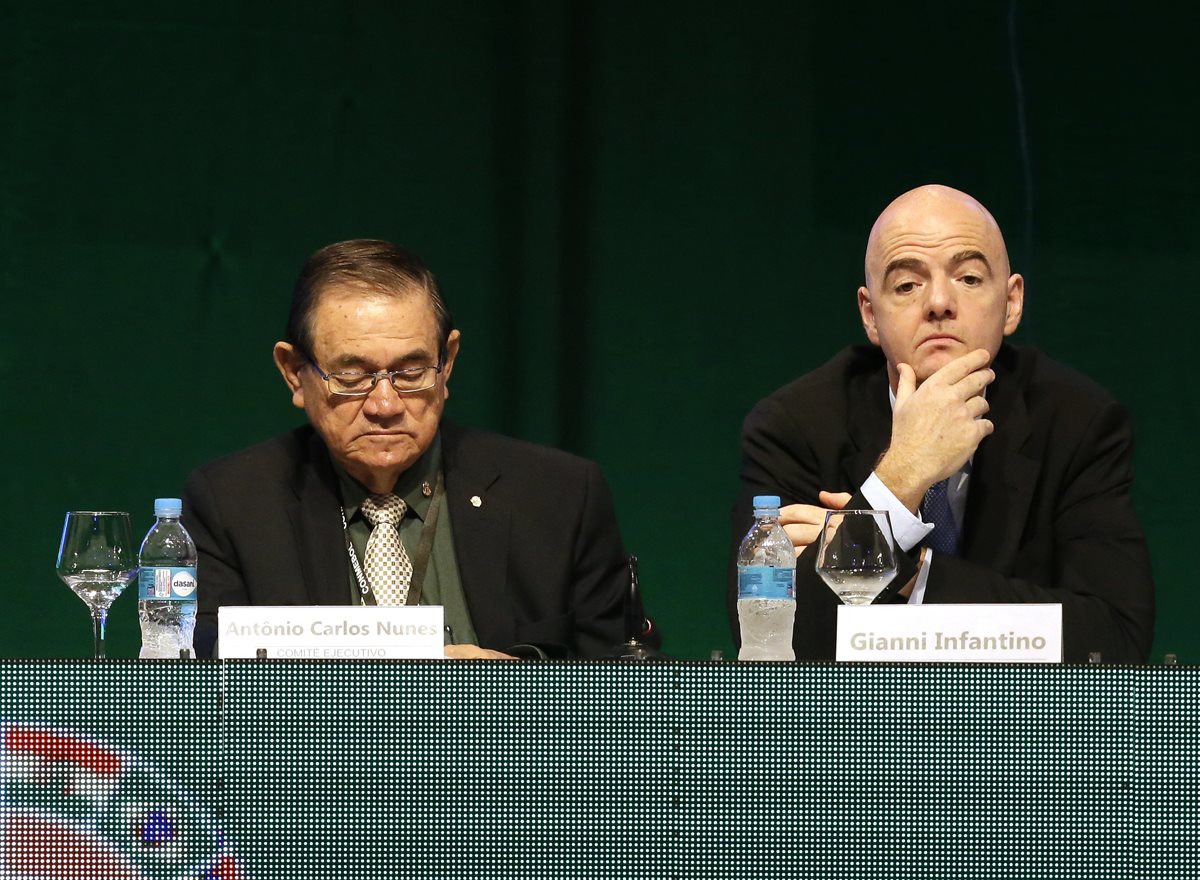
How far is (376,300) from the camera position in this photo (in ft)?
8.89

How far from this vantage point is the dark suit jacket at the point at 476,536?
2674 mm

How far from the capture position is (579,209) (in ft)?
13.9

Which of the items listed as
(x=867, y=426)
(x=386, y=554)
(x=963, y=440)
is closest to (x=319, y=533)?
(x=386, y=554)

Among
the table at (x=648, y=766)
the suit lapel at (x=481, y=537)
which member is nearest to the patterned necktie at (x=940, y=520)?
the suit lapel at (x=481, y=537)

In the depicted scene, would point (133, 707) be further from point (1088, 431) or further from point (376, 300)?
point (1088, 431)

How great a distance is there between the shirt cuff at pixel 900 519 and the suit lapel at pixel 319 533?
33.8 inches

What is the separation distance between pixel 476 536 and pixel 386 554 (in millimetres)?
155

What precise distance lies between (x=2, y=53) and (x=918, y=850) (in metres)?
3.30

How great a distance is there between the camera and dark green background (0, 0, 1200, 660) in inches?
163

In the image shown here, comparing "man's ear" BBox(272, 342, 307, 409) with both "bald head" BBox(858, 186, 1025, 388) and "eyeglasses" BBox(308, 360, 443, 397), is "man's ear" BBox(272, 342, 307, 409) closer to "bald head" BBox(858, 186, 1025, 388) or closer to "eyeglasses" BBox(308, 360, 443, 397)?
"eyeglasses" BBox(308, 360, 443, 397)

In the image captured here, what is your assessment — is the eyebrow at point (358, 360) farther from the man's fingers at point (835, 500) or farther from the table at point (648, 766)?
the table at point (648, 766)

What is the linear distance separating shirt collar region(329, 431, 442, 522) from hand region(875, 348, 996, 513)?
2.60ft

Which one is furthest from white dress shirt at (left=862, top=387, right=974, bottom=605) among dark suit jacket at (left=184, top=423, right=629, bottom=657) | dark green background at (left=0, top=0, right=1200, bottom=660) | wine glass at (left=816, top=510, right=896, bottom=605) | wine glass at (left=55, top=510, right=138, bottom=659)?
dark green background at (left=0, top=0, right=1200, bottom=660)

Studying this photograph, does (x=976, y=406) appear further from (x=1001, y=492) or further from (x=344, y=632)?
(x=344, y=632)
